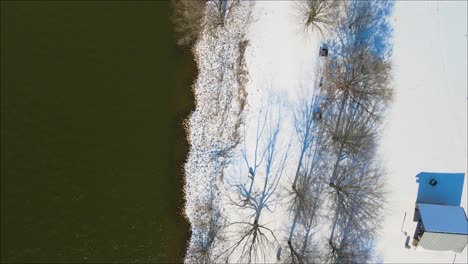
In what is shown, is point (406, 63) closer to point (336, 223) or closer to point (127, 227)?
point (336, 223)

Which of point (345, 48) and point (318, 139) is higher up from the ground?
point (345, 48)

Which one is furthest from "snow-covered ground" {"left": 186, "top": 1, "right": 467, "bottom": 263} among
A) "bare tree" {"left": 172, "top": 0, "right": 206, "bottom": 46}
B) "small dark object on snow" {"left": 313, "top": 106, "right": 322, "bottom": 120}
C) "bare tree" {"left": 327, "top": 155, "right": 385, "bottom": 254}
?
"small dark object on snow" {"left": 313, "top": 106, "right": 322, "bottom": 120}

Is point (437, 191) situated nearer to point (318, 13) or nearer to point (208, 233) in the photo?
point (318, 13)

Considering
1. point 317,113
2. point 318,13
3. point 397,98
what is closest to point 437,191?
point 397,98

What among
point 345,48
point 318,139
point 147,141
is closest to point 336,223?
point 318,139

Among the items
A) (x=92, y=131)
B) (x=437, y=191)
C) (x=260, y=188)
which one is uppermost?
(x=437, y=191)

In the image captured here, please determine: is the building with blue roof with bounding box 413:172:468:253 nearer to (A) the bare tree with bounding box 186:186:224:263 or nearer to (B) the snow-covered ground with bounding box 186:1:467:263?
(B) the snow-covered ground with bounding box 186:1:467:263
